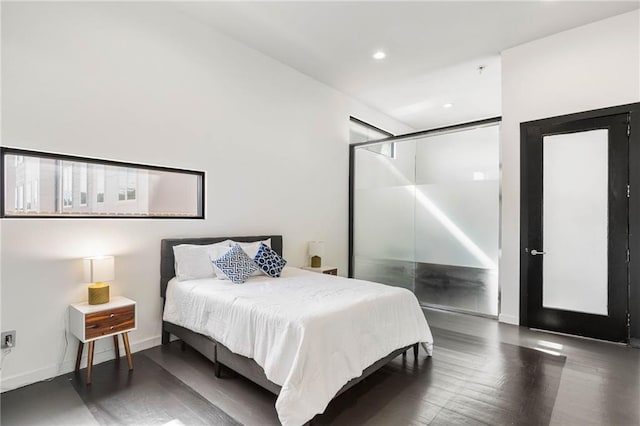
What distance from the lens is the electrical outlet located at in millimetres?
2416

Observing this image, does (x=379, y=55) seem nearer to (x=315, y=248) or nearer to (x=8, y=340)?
(x=315, y=248)

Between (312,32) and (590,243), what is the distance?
3896mm

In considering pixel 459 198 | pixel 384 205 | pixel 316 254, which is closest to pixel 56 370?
pixel 316 254

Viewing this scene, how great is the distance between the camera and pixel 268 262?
11.7 feet

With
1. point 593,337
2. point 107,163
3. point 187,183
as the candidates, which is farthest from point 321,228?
point 593,337

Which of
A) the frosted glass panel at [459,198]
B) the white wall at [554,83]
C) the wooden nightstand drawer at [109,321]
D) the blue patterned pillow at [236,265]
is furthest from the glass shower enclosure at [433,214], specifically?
the wooden nightstand drawer at [109,321]

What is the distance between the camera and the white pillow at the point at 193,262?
3271mm

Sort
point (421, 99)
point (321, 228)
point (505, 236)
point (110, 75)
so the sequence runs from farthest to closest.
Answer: point (421, 99) → point (321, 228) → point (505, 236) → point (110, 75)

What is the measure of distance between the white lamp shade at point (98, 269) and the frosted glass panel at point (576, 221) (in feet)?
14.8

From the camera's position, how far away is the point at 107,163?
3.00 metres

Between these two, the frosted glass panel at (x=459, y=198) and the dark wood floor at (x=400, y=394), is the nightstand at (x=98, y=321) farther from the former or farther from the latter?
the frosted glass panel at (x=459, y=198)

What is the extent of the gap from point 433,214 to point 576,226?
5.42 ft

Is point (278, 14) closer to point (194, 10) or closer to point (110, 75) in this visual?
point (194, 10)

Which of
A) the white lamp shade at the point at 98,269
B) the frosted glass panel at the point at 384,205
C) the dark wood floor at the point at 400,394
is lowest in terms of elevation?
the dark wood floor at the point at 400,394
